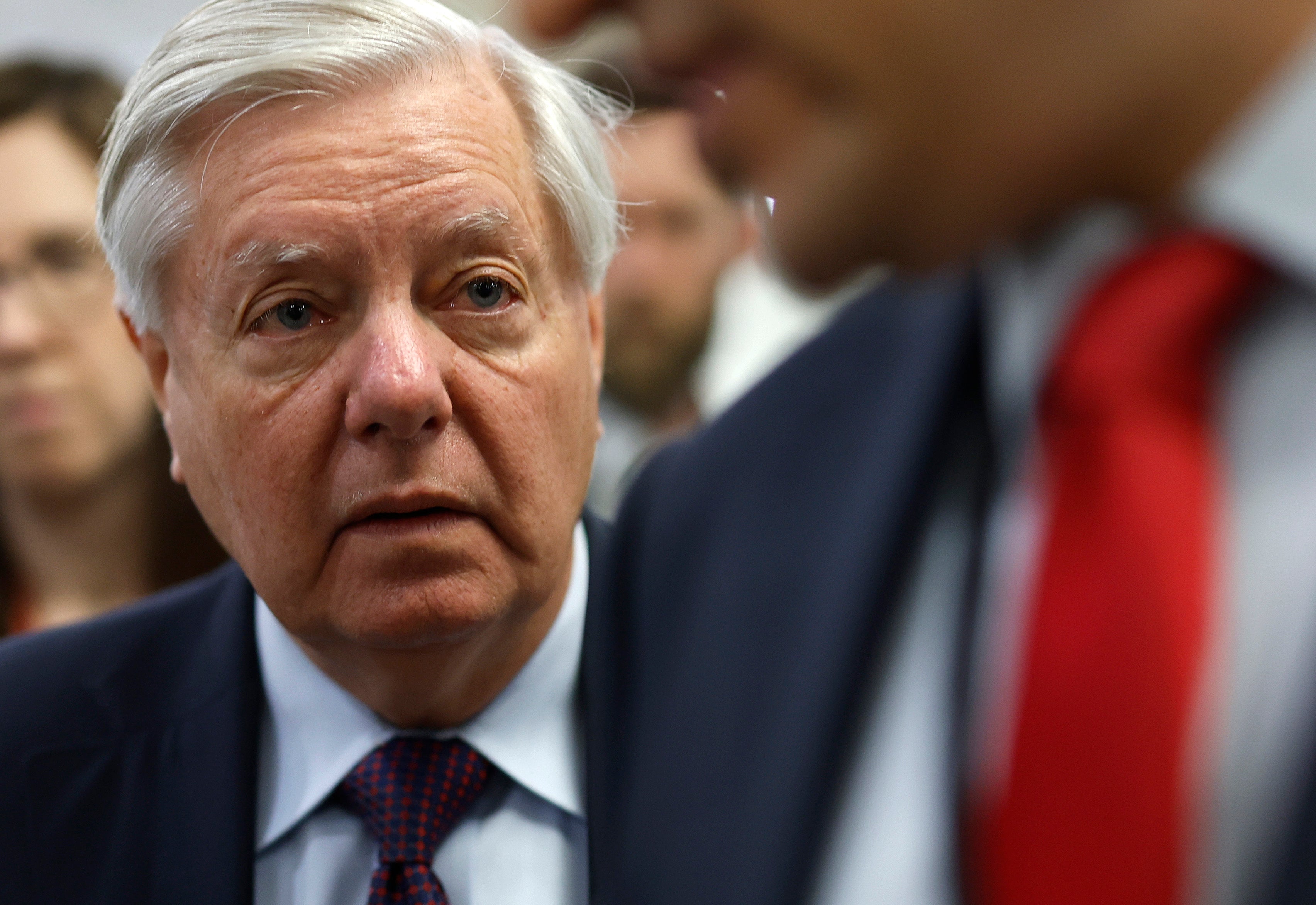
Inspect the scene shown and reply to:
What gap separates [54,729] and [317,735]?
0.30 m

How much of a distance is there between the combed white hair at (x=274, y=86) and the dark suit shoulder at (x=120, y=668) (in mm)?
361

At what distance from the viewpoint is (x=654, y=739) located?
1.03 meters

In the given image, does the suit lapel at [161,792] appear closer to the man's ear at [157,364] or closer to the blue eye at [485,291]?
the man's ear at [157,364]

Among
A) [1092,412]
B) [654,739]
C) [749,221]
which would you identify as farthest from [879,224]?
[749,221]

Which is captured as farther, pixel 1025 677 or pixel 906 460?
pixel 906 460

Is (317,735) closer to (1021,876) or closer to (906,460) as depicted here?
(906,460)

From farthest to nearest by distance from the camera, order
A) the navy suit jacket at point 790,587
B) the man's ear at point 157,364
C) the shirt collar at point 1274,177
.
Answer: the man's ear at point 157,364
the navy suit jacket at point 790,587
the shirt collar at point 1274,177

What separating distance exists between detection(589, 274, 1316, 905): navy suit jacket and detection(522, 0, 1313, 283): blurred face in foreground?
10 centimetres

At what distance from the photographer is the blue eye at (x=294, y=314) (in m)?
1.34

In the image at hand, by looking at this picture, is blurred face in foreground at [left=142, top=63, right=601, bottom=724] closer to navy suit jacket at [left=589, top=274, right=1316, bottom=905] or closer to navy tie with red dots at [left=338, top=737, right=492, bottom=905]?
navy tie with red dots at [left=338, top=737, right=492, bottom=905]

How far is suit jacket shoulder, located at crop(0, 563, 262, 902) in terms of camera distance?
1281 millimetres

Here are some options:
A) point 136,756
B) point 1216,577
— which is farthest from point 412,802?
point 1216,577

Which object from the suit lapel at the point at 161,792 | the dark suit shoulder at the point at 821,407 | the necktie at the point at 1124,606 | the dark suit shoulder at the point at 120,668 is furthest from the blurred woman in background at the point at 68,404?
the necktie at the point at 1124,606

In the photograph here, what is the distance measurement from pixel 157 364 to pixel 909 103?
1.14 m
